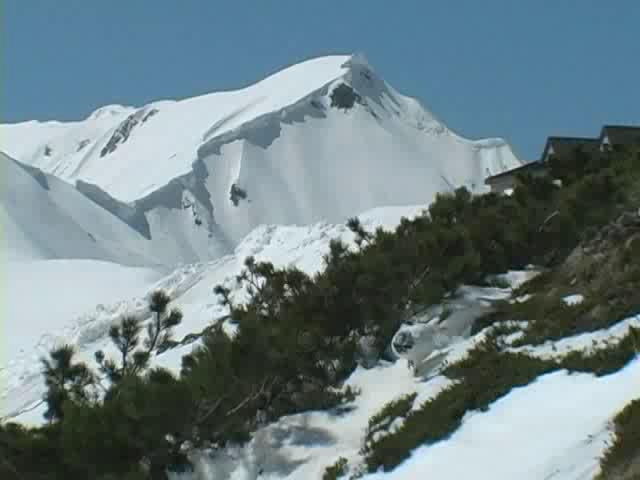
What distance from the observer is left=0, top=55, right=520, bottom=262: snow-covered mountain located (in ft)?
395

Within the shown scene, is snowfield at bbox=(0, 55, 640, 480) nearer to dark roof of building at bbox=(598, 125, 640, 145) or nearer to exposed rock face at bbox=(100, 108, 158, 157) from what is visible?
exposed rock face at bbox=(100, 108, 158, 157)

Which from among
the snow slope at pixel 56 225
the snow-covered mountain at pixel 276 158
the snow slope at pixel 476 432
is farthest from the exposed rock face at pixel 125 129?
the snow slope at pixel 476 432

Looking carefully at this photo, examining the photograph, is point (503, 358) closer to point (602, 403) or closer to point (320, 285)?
point (602, 403)

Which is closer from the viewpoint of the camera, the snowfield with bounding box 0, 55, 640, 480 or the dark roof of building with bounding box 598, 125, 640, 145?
the snowfield with bounding box 0, 55, 640, 480

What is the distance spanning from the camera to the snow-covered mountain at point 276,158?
120375mm

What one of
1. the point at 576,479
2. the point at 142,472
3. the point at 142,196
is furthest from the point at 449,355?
the point at 142,196

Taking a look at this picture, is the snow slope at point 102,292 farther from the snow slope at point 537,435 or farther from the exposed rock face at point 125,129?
the exposed rock face at point 125,129

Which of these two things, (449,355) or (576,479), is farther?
(449,355)

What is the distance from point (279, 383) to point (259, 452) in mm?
1085

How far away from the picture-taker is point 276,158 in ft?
435

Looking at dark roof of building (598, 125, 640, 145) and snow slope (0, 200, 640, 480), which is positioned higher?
dark roof of building (598, 125, 640, 145)

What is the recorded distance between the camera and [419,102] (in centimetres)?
16600

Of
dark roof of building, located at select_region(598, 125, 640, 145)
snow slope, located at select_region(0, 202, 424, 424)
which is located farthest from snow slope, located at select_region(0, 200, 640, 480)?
dark roof of building, located at select_region(598, 125, 640, 145)

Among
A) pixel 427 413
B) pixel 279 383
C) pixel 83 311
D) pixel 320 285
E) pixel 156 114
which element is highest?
pixel 156 114
